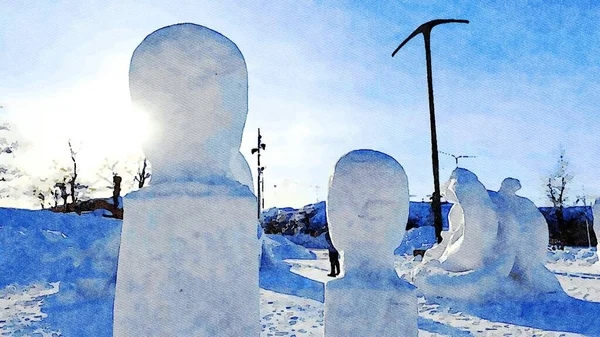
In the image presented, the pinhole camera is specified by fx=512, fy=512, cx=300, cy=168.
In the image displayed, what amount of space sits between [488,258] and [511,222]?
0.70 metres

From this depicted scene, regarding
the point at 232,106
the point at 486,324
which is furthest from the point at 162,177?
the point at 486,324

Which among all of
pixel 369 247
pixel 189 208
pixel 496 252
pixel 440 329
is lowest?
pixel 440 329

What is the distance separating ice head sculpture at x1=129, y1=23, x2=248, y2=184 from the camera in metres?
2.18

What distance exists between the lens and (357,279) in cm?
354

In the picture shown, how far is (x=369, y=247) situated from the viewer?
3547 mm

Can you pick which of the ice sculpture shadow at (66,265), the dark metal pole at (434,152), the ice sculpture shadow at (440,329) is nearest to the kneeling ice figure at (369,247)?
the ice sculpture shadow at (440,329)

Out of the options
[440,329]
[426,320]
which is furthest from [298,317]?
[440,329]

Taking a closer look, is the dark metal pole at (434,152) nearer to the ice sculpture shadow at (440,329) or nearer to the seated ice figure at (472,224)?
the seated ice figure at (472,224)

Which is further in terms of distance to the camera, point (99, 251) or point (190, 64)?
point (99, 251)

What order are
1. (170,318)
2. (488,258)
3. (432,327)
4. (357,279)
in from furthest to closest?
1. (488,258)
2. (432,327)
3. (357,279)
4. (170,318)

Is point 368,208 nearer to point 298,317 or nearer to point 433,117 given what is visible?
point 298,317

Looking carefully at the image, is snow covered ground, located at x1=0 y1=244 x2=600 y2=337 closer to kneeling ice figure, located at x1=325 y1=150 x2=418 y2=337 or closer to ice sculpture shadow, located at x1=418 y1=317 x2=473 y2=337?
ice sculpture shadow, located at x1=418 y1=317 x2=473 y2=337

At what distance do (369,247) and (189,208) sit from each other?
1752 mm

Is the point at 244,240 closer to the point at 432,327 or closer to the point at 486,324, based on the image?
the point at 432,327
